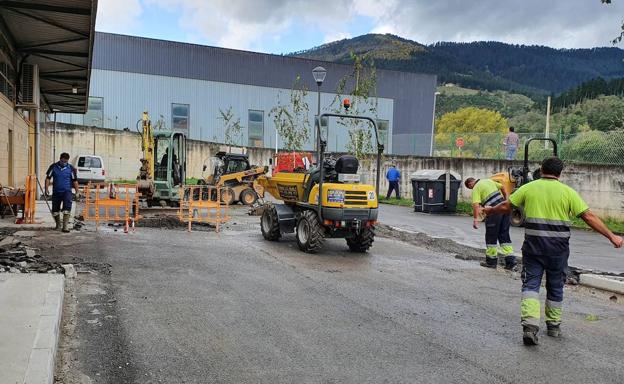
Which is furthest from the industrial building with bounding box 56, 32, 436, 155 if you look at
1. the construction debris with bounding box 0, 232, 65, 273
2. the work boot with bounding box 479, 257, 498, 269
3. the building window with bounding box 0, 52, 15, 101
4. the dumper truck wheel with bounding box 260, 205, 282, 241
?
the construction debris with bounding box 0, 232, 65, 273

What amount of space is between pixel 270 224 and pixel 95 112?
1346 inches

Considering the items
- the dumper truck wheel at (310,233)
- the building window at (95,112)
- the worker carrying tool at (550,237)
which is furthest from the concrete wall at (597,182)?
the building window at (95,112)

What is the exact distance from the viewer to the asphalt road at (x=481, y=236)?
1205 cm

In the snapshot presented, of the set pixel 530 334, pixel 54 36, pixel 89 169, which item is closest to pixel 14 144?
pixel 54 36

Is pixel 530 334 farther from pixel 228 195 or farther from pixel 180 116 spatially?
pixel 180 116

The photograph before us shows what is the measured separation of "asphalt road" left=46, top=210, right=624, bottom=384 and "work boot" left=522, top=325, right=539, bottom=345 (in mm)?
110

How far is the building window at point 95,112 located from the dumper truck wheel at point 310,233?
34820 mm

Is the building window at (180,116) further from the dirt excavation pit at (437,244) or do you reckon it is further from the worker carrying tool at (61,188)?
the worker carrying tool at (61,188)

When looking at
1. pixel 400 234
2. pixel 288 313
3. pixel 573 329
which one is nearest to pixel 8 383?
pixel 288 313

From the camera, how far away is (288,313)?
6785 millimetres

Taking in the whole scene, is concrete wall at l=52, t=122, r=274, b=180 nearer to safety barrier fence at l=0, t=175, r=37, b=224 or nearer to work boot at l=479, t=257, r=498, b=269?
safety barrier fence at l=0, t=175, r=37, b=224

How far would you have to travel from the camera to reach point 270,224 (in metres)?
13.2

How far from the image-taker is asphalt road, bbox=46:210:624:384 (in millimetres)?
4977

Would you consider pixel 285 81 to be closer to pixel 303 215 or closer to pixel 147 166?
pixel 147 166
